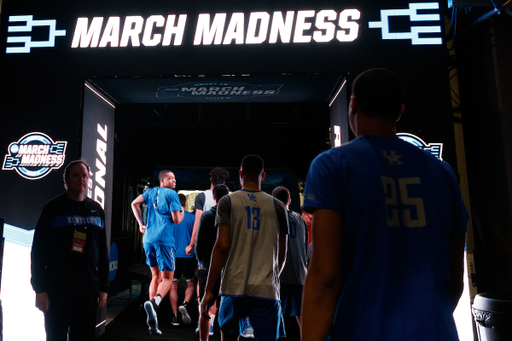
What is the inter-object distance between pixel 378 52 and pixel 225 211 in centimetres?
268

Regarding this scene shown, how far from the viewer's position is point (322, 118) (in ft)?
26.9

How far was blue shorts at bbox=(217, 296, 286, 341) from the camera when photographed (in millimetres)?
2268

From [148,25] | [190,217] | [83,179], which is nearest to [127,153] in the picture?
[190,217]

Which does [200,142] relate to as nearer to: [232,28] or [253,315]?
[232,28]

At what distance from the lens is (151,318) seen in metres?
4.02

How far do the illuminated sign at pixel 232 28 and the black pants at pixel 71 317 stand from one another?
2.78 metres

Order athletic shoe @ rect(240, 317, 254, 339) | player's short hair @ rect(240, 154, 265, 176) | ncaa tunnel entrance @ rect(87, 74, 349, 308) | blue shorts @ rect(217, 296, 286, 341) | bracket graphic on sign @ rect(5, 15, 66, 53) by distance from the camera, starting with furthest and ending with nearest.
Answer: ncaa tunnel entrance @ rect(87, 74, 349, 308)
athletic shoe @ rect(240, 317, 254, 339)
bracket graphic on sign @ rect(5, 15, 66, 53)
player's short hair @ rect(240, 154, 265, 176)
blue shorts @ rect(217, 296, 286, 341)

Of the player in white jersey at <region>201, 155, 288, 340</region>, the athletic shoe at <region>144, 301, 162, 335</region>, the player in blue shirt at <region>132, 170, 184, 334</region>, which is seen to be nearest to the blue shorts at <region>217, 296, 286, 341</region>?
the player in white jersey at <region>201, 155, 288, 340</region>

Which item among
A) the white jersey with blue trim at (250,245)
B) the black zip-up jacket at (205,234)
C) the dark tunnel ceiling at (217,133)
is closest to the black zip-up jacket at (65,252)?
the black zip-up jacket at (205,234)

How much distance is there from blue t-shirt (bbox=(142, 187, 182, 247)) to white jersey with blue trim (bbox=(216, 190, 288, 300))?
6.96ft

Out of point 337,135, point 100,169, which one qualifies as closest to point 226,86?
point 337,135

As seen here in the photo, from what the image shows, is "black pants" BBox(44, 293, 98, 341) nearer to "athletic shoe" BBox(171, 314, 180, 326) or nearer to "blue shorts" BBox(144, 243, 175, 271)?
"blue shorts" BBox(144, 243, 175, 271)

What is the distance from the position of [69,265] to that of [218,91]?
2705 mm

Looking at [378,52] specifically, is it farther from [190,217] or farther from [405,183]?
[190,217]
